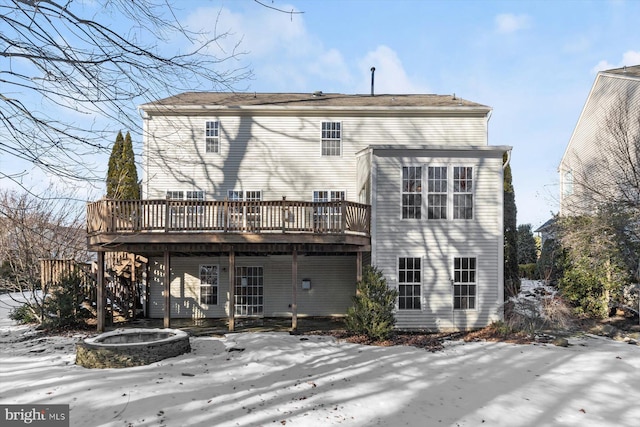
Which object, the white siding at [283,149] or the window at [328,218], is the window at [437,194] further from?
the window at [328,218]

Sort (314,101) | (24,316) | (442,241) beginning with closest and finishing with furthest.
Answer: (442,241) → (24,316) → (314,101)

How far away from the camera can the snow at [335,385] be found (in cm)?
602

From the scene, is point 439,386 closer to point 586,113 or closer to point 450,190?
point 450,190

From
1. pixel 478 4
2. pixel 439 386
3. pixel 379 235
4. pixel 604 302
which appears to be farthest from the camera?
pixel 604 302

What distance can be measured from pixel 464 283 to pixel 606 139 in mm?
10168

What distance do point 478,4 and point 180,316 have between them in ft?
45.7

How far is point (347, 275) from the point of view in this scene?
49.5ft

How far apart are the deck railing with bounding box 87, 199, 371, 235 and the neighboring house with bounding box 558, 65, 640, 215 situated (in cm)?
930

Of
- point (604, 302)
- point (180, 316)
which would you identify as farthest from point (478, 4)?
point (180, 316)

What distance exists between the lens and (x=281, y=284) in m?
15.1

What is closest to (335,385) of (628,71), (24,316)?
(24,316)

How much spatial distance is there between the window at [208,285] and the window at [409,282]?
23.4 ft

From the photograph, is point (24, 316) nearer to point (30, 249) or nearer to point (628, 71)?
point (30, 249)

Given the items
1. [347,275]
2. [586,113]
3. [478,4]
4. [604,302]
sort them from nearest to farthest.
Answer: [478,4]
[604,302]
[347,275]
[586,113]
